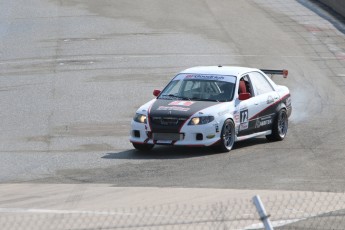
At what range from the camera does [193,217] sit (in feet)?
34.9

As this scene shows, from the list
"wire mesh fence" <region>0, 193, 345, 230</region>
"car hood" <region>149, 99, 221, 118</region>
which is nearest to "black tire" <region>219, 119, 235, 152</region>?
"car hood" <region>149, 99, 221, 118</region>

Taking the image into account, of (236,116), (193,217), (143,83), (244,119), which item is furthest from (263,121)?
(143,83)

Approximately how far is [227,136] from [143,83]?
9291 mm

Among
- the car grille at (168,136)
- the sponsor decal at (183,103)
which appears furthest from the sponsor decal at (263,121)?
the car grille at (168,136)

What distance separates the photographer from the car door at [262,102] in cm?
1825

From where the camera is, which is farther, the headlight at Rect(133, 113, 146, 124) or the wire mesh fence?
the headlight at Rect(133, 113, 146, 124)

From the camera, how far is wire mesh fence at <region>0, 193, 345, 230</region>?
10.2 m

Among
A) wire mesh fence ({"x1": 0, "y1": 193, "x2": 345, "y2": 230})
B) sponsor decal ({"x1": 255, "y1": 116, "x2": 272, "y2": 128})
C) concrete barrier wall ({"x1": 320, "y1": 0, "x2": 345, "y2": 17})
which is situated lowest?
concrete barrier wall ({"x1": 320, "y1": 0, "x2": 345, "y2": 17})

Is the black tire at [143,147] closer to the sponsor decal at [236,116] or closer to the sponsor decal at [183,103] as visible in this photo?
the sponsor decal at [183,103]

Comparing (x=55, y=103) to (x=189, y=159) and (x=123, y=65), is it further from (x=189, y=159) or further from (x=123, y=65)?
(x=189, y=159)

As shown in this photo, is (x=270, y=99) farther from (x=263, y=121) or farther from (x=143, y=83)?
(x=143, y=83)

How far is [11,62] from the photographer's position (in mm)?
29797

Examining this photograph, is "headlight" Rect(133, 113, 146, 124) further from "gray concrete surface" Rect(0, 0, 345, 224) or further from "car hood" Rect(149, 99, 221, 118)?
"gray concrete surface" Rect(0, 0, 345, 224)

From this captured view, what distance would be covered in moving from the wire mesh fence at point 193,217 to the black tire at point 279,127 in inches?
254
